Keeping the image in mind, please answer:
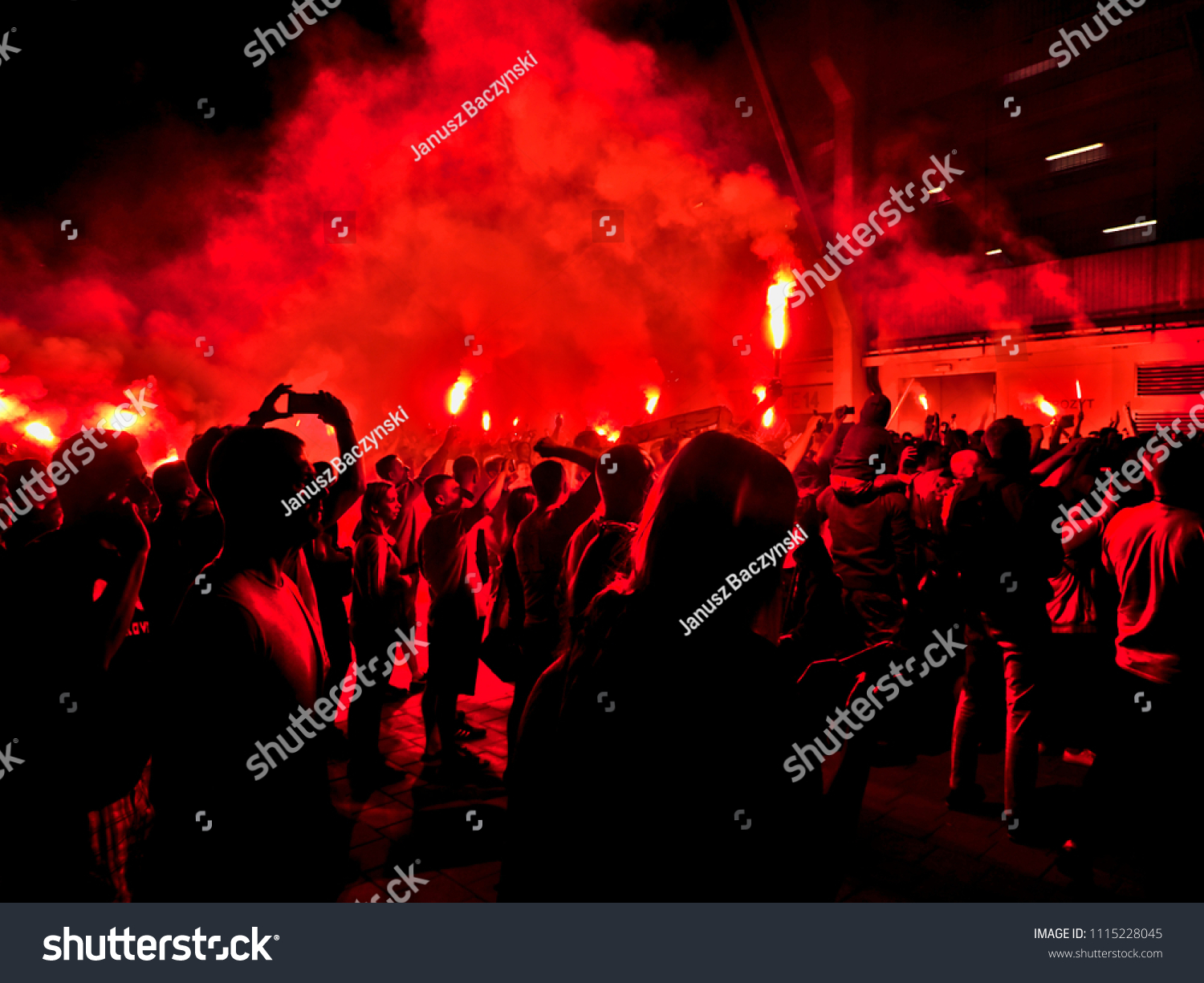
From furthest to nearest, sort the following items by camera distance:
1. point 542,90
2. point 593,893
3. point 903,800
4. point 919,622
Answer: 1. point 542,90
2. point 903,800
3. point 919,622
4. point 593,893

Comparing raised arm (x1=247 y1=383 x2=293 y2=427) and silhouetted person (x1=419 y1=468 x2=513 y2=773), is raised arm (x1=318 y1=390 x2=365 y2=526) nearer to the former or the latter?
raised arm (x1=247 y1=383 x2=293 y2=427)

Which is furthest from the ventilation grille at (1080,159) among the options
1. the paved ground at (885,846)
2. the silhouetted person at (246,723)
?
the silhouetted person at (246,723)

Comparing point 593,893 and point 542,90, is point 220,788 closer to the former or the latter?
point 593,893

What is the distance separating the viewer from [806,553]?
11.5ft

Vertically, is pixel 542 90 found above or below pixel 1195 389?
above

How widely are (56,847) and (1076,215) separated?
28.1 meters

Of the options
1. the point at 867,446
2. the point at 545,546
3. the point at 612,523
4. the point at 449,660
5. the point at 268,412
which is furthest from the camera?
the point at 449,660

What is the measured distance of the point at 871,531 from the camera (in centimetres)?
457

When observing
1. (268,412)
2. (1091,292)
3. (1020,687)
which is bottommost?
(1020,687)

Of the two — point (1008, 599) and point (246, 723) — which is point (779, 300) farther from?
point (246, 723)

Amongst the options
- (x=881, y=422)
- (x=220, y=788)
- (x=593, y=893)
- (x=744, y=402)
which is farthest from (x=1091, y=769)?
(x=744, y=402)

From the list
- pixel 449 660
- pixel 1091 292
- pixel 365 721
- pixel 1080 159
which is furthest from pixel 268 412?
pixel 1080 159

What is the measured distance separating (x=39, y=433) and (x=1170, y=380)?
101ft

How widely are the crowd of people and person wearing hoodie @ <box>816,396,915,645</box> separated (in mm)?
19
